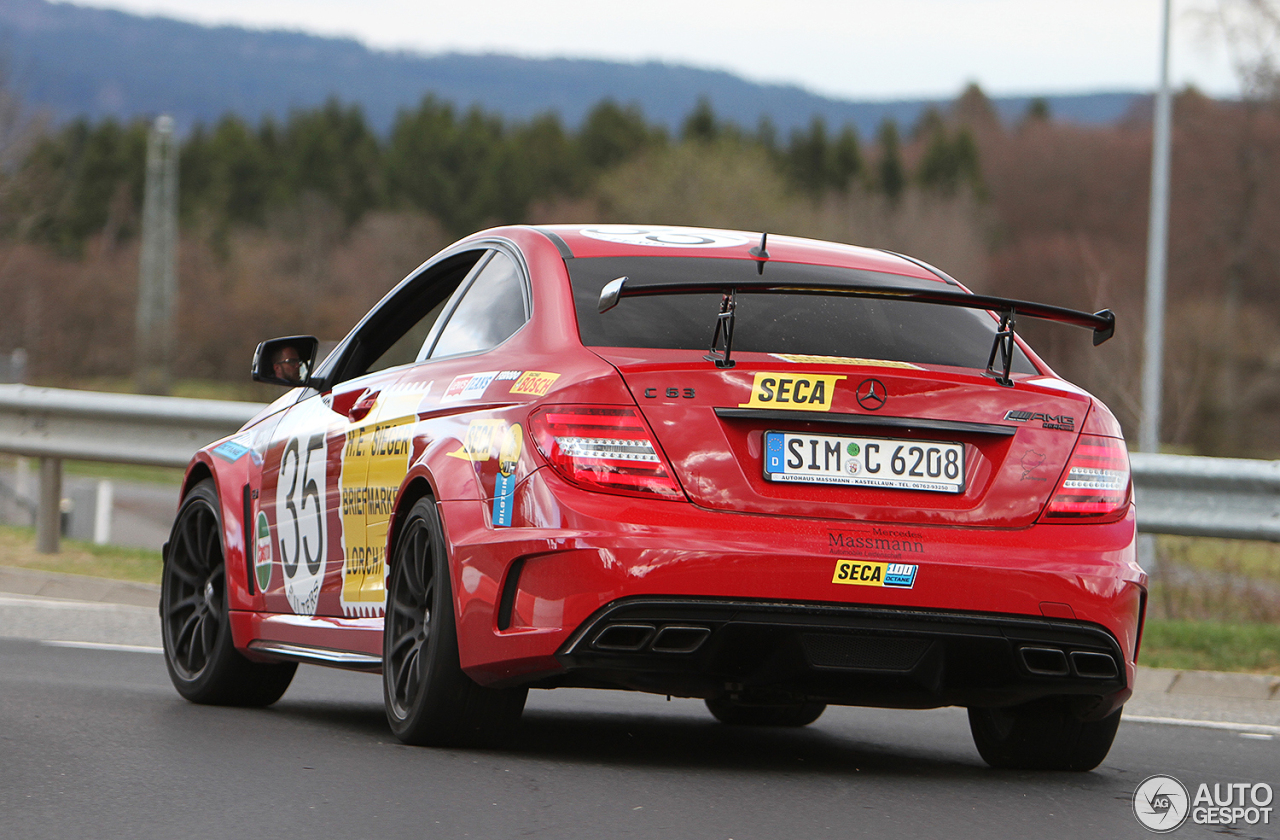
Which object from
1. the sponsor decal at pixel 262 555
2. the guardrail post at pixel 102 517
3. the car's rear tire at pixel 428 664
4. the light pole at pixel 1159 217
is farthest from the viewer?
the guardrail post at pixel 102 517

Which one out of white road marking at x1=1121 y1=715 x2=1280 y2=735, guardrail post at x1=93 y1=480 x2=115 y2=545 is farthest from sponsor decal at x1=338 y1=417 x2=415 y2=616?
guardrail post at x1=93 y1=480 x2=115 y2=545

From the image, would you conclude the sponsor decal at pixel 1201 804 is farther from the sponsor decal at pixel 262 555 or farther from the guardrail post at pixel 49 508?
the guardrail post at pixel 49 508

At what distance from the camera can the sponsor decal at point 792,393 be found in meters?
5.08

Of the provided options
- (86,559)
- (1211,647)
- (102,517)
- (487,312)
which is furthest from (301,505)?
(102,517)

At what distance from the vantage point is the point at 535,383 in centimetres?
522

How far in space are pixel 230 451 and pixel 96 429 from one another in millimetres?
5468

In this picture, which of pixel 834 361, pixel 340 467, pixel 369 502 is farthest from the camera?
pixel 340 467

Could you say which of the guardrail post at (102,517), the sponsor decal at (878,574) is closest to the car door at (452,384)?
the sponsor decal at (878,574)

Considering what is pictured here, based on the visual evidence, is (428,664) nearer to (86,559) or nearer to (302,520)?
(302,520)

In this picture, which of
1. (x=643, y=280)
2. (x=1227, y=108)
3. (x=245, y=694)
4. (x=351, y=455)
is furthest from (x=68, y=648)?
(x=1227, y=108)

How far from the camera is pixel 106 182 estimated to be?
135375 millimetres

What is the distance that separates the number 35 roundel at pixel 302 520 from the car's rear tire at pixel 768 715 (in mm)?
1559

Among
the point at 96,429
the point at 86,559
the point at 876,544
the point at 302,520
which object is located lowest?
the point at 86,559

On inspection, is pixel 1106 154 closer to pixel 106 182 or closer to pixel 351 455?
pixel 106 182
